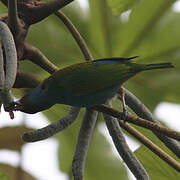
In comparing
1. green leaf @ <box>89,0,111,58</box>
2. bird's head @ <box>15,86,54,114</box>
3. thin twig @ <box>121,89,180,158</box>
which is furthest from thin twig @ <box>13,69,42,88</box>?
green leaf @ <box>89,0,111,58</box>

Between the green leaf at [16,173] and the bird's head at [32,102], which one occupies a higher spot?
the bird's head at [32,102]

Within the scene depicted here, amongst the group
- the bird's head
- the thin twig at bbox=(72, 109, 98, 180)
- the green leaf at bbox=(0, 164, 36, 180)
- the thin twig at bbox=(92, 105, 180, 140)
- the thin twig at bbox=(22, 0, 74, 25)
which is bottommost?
the green leaf at bbox=(0, 164, 36, 180)

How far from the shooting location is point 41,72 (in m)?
2.40

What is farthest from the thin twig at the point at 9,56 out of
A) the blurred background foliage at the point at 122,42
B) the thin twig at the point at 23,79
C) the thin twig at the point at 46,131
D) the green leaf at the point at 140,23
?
the green leaf at the point at 140,23

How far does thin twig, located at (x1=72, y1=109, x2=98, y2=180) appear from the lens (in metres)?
1.43

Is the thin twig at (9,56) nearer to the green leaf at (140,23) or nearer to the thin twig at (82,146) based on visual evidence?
the thin twig at (82,146)

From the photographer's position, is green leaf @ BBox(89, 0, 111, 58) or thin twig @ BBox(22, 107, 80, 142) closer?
thin twig @ BBox(22, 107, 80, 142)

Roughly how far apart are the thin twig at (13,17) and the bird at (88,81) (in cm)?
30

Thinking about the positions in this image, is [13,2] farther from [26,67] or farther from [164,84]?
[164,84]

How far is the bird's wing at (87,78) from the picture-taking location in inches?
71.9

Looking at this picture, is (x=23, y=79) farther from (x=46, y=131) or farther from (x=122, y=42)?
(x=122, y=42)

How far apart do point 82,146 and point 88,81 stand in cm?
44

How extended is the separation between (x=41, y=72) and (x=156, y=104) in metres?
0.64

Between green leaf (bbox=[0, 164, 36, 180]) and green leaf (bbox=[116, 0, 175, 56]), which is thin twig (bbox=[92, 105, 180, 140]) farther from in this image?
green leaf (bbox=[116, 0, 175, 56])
